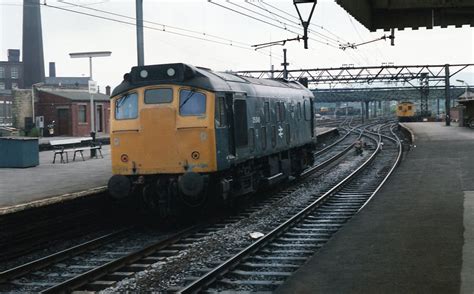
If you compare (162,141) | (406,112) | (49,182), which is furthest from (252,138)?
(406,112)

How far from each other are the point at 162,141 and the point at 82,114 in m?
27.2

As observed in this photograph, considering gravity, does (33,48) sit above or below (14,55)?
below

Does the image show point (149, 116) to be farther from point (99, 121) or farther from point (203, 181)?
point (99, 121)

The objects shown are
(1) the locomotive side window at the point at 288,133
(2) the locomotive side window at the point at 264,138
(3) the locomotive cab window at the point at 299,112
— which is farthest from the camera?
(3) the locomotive cab window at the point at 299,112

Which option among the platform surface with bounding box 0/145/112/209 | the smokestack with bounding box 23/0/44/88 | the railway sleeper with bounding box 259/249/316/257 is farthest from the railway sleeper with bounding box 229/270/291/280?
the smokestack with bounding box 23/0/44/88

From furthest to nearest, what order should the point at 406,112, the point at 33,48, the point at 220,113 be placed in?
1. the point at 406,112
2. the point at 33,48
3. the point at 220,113

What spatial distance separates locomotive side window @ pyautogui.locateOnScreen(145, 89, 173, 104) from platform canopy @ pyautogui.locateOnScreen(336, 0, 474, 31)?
4.59 meters

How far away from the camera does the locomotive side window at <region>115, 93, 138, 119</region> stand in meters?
12.2

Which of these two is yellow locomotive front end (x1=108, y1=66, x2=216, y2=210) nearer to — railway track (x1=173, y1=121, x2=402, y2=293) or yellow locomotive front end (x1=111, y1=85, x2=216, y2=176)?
yellow locomotive front end (x1=111, y1=85, x2=216, y2=176)

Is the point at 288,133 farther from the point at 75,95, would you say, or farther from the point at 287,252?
the point at 75,95

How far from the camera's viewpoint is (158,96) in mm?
11953

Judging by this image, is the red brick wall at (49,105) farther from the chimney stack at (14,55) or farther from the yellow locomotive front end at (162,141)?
the chimney stack at (14,55)

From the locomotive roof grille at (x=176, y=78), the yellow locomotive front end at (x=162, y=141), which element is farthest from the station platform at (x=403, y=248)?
the locomotive roof grille at (x=176, y=78)

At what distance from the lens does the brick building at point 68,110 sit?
121 feet
